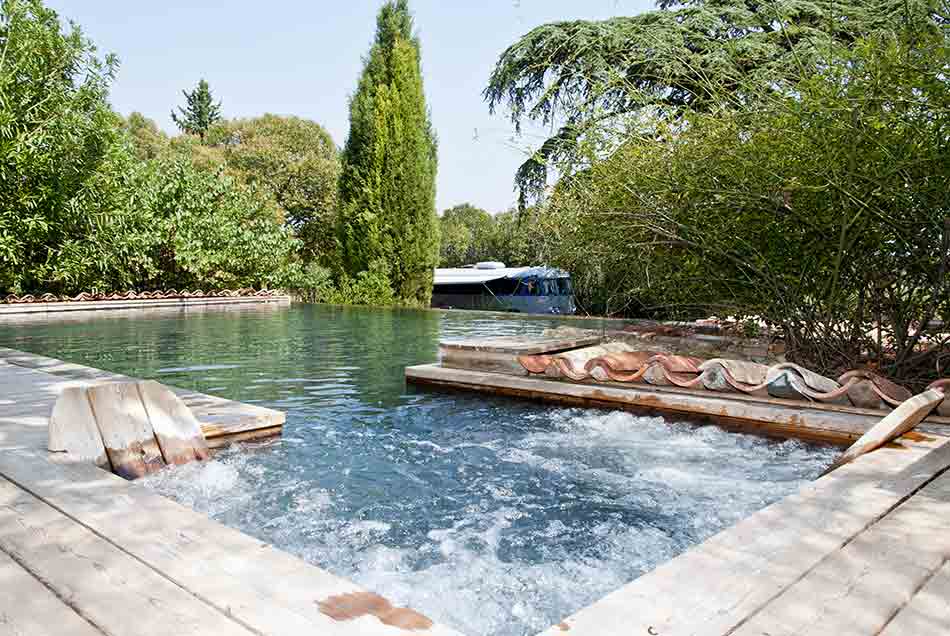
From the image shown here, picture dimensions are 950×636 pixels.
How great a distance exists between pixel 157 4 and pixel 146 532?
1813 cm

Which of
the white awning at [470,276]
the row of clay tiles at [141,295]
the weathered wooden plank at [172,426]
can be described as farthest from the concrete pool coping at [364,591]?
the white awning at [470,276]

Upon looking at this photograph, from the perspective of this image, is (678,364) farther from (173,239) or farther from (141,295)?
(173,239)

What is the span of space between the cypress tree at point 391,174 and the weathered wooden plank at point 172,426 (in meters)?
19.9

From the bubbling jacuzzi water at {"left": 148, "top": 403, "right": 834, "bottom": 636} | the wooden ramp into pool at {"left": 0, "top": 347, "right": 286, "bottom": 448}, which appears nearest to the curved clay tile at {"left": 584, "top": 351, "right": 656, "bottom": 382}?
the bubbling jacuzzi water at {"left": 148, "top": 403, "right": 834, "bottom": 636}

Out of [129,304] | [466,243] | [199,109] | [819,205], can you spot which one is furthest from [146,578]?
[199,109]

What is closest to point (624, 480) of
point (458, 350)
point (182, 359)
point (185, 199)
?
point (458, 350)

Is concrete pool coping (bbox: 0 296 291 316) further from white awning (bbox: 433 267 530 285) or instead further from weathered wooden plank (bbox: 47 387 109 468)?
weathered wooden plank (bbox: 47 387 109 468)

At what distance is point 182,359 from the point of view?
28.0 ft

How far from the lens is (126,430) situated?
3631 mm

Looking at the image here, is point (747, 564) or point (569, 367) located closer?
point (747, 564)

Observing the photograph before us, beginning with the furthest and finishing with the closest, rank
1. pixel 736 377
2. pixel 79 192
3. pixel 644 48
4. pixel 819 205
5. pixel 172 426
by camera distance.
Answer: pixel 79 192
pixel 644 48
pixel 736 377
pixel 819 205
pixel 172 426

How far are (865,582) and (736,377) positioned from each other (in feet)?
12.0

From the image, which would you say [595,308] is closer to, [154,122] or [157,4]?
[157,4]

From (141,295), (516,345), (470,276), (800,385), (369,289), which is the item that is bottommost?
(800,385)
